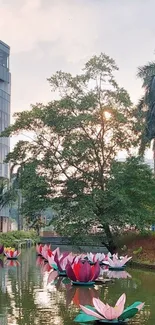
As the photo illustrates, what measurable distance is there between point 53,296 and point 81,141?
14851 millimetres

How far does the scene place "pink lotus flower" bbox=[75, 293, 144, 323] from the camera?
9164 mm

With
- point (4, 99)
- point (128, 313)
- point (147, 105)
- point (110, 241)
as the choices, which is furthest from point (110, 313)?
point (4, 99)

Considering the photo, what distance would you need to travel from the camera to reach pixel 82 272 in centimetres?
1563

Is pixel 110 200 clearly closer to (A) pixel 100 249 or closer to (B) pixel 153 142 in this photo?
(B) pixel 153 142

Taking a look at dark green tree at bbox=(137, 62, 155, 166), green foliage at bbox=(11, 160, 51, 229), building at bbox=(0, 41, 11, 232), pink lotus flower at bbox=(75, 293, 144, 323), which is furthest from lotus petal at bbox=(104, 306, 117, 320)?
building at bbox=(0, 41, 11, 232)

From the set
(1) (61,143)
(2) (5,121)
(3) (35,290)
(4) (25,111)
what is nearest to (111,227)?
(1) (61,143)

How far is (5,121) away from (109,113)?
27.8m

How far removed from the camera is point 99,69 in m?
28.2

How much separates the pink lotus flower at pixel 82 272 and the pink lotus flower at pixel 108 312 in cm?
605

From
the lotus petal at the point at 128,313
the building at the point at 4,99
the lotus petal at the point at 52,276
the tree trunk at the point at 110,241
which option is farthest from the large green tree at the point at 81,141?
the building at the point at 4,99

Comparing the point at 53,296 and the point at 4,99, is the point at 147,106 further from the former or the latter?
the point at 4,99

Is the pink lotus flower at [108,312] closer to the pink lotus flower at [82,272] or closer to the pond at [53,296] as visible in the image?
the pond at [53,296]

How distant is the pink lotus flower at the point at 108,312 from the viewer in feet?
30.1

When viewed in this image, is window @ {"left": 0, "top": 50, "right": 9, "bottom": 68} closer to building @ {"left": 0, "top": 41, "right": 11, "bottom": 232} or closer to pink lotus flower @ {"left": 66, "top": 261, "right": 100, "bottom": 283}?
building @ {"left": 0, "top": 41, "right": 11, "bottom": 232}
